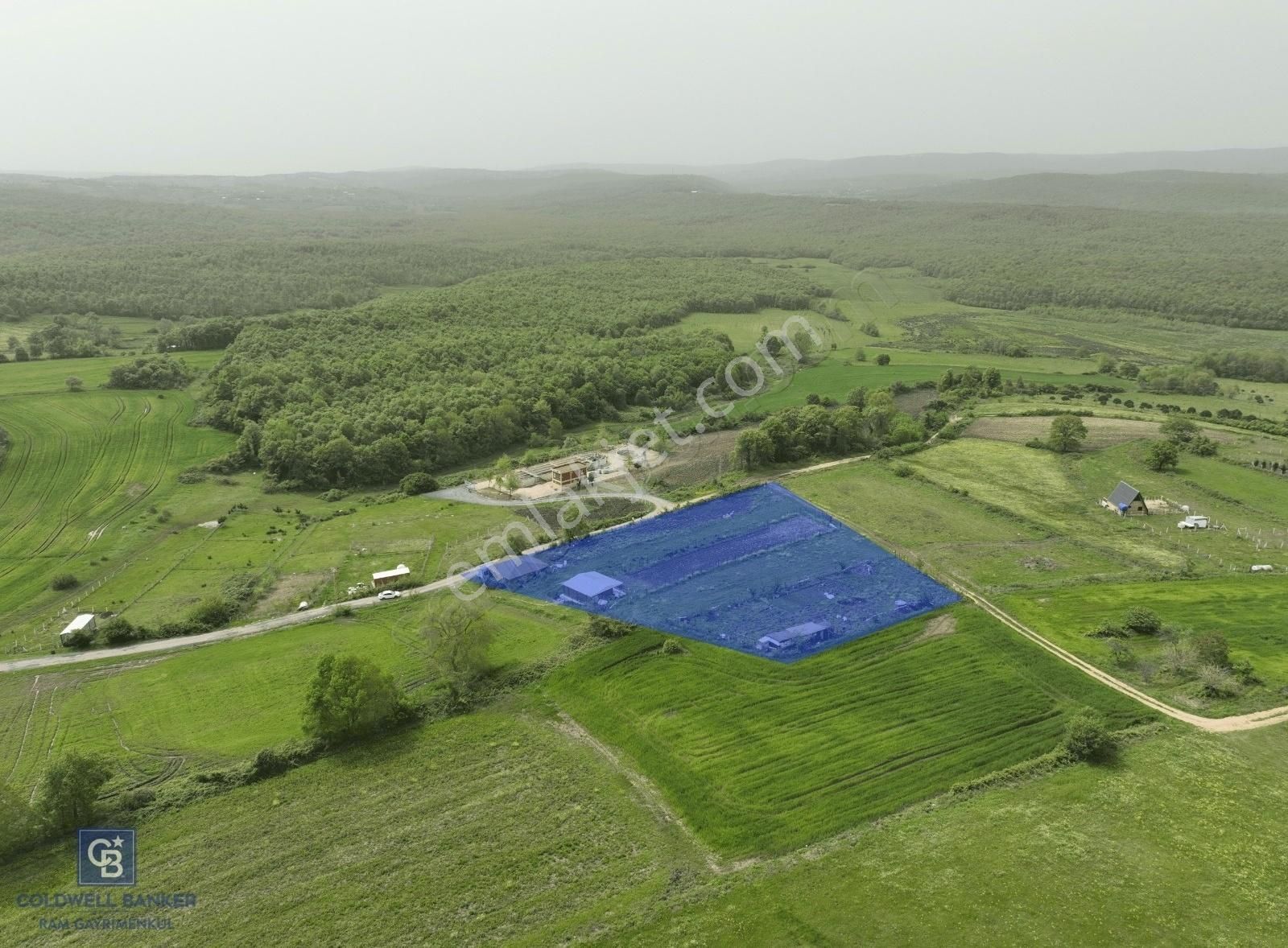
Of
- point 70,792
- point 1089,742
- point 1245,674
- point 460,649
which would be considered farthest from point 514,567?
point 1245,674

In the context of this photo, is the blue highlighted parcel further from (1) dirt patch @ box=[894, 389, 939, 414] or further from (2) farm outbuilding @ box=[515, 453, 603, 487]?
(1) dirt patch @ box=[894, 389, 939, 414]

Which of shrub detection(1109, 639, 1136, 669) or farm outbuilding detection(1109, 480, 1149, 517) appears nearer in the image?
shrub detection(1109, 639, 1136, 669)

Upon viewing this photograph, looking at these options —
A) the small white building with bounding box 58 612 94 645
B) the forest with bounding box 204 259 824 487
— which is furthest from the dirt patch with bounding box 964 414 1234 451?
the small white building with bounding box 58 612 94 645

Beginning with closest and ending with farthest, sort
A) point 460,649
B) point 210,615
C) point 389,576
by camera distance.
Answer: point 460,649
point 210,615
point 389,576

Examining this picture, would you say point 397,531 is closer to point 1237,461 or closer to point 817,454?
point 817,454

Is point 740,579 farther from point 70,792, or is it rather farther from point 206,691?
point 70,792

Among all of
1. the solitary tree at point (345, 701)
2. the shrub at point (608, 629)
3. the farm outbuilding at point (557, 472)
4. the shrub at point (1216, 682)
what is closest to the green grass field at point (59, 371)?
the farm outbuilding at point (557, 472)
